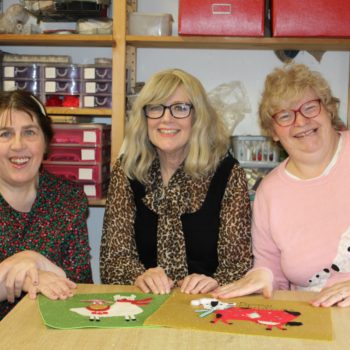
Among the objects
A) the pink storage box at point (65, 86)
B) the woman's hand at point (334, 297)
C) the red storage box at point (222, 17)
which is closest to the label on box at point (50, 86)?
the pink storage box at point (65, 86)

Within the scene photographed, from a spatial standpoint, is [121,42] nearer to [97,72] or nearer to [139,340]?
[97,72]

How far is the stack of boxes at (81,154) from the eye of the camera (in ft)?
8.43

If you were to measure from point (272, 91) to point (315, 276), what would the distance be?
1.98ft

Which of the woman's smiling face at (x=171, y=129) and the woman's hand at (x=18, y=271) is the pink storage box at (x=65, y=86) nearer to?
the woman's smiling face at (x=171, y=129)

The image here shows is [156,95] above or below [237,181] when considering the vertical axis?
Result: above

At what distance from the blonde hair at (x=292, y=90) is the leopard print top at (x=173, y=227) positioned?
0.23 m

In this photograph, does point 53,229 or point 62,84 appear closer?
point 53,229

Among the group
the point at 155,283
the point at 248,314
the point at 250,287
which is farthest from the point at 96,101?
the point at 248,314

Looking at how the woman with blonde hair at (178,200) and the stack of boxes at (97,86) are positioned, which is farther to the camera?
the stack of boxes at (97,86)

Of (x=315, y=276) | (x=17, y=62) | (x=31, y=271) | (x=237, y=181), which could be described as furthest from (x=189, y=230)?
(x=17, y=62)

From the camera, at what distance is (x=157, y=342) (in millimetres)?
1162

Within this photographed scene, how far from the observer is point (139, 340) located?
117 centimetres

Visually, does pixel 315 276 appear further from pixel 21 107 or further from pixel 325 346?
pixel 21 107

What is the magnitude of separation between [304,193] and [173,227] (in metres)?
0.45
